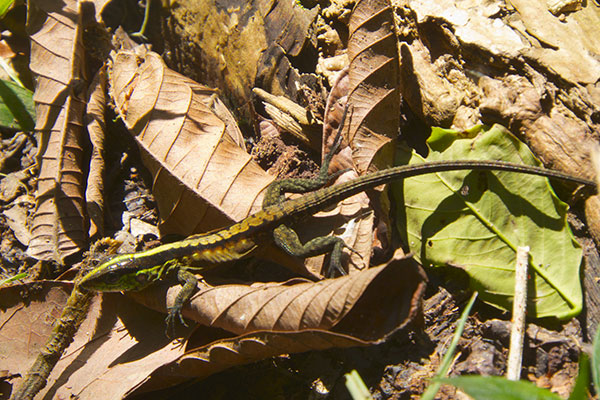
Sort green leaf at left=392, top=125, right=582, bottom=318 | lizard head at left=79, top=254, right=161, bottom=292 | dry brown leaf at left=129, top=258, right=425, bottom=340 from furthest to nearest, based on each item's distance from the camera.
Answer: lizard head at left=79, top=254, right=161, bottom=292 → green leaf at left=392, top=125, right=582, bottom=318 → dry brown leaf at left=129, top=258, right=425, bottom=340

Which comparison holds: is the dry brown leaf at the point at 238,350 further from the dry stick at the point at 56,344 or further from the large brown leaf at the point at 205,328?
the dry stick at the point at 56,344

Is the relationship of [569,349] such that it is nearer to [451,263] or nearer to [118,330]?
[451,263]

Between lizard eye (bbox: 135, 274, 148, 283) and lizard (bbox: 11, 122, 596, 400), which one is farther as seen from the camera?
lizard eye (bbox: 135, 274, 148, 283)

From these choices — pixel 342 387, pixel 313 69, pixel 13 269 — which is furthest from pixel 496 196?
pixel 13 269

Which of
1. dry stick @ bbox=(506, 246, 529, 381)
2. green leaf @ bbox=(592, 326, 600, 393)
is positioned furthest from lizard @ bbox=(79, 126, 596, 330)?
green leaf @ bbox=(592, 326, 600, 393)

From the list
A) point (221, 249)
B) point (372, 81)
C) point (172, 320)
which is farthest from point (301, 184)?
point (172, 320)

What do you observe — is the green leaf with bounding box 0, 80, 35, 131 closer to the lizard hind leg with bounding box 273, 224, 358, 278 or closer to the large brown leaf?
the large brown leaf
